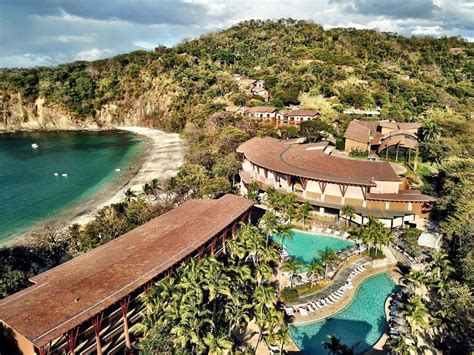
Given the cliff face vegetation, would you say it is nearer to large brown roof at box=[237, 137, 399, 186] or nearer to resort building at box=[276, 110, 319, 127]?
resort building at box=[276, 110, 319, 127]

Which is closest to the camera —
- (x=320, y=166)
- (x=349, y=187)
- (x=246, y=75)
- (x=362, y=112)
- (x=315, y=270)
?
(x=315, y=270)

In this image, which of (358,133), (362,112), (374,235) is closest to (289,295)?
(374,235)

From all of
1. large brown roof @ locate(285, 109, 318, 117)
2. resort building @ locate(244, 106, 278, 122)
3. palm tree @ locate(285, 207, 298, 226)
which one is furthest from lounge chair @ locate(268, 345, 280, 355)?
resort building @ locate(244, 106, 278, 122)

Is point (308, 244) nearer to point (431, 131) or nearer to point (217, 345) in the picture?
point (217, 345)

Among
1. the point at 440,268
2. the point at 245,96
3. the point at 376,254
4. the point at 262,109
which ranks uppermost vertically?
the point at 245,96

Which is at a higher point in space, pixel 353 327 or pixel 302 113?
pixel 302 113

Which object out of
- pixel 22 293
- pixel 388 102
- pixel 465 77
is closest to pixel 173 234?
pixel 22 293

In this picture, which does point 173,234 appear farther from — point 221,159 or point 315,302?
point 221,159

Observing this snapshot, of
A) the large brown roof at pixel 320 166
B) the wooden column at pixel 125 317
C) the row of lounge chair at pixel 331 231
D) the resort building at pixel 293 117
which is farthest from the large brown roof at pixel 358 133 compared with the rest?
the wooden column at pixel 125 317
